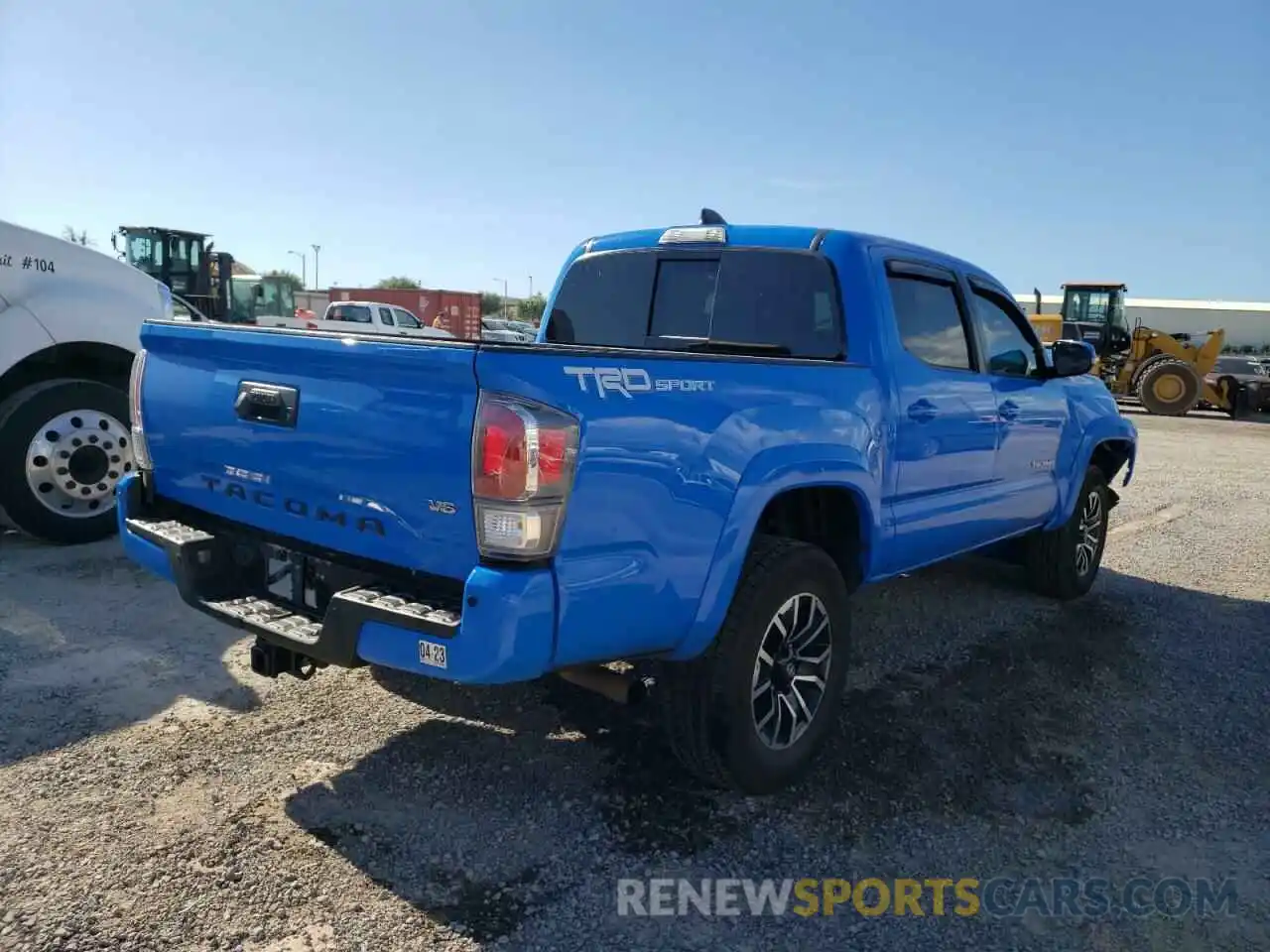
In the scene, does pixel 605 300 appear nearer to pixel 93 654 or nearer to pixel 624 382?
pixel 624 382

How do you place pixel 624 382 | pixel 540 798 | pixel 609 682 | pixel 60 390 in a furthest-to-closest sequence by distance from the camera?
pixel 60 390 → pixel 540 798 → pixel 609 682 → pixel 624 382

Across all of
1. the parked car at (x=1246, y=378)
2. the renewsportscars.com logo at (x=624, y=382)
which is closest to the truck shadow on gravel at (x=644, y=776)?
the renewsportscars.com logo at (x=624, y=382)

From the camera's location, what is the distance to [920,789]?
3461mm

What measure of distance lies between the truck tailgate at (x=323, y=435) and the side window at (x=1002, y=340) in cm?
321

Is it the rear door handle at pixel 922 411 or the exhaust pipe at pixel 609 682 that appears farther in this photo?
the rear door handle at pixel 922 411

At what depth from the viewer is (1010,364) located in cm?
494

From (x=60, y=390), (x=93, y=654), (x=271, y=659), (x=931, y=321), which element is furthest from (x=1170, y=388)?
(x=271, y=659)

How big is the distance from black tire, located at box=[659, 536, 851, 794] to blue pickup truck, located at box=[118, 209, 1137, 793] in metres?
0.01

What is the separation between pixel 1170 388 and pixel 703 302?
2206 cm

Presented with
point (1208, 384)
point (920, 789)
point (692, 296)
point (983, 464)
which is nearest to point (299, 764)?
point (920, 789)

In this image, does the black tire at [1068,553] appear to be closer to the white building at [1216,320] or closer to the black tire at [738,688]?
the black tire at [738,688]

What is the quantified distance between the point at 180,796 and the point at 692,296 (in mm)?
2841

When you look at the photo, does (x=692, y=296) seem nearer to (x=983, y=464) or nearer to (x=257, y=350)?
(x=983, y=464)

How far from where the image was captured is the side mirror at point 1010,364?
4.82 m
